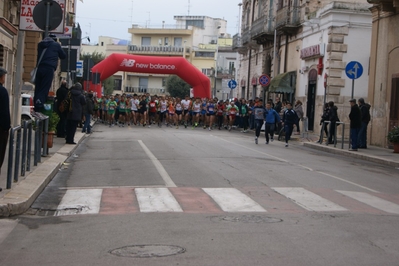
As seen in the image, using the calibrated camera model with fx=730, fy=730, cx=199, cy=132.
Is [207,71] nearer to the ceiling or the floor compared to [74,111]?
nearer to the ceiling

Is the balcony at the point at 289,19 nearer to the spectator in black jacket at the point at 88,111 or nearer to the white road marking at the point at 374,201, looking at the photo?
the spectator in black jacket at the point at 88,111

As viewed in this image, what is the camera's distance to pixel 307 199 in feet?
35.9

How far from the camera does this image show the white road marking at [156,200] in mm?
9734

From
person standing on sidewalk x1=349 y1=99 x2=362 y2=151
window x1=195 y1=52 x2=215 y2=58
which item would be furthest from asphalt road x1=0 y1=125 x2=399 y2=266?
window x1=195 y1=52 x2=215 y2=58

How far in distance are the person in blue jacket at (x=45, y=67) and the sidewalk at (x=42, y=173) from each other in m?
1.32

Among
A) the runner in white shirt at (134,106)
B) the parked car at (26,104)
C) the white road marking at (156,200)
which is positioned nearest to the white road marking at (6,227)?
the white road marking at (156,200)

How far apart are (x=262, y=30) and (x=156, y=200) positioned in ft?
129

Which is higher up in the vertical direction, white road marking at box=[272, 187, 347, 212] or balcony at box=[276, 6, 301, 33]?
balcony at box=[276, 6, 301, 33]

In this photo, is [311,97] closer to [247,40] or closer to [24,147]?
[247,40]

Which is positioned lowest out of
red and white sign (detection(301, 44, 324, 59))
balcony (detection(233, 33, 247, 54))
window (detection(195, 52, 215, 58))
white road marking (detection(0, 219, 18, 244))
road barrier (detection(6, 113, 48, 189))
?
white road marking (detection(0, 219, 18, 244))

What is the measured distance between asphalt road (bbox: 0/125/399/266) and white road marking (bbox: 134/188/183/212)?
1 cm

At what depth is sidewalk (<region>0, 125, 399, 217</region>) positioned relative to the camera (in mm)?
9484

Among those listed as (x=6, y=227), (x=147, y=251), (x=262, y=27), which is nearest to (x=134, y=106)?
(x=262, y=27)

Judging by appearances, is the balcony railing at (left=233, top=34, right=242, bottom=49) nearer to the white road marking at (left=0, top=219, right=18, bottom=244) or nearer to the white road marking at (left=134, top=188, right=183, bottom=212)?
the white road marking at (left=134, top=188, right=183, bottom=212)
